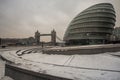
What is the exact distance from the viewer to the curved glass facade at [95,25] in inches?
1912

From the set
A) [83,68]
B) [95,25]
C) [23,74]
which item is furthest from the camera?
[95,25]

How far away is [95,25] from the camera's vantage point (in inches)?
1935

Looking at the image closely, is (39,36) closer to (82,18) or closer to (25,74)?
(82,18)

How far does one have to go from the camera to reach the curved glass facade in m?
48.6

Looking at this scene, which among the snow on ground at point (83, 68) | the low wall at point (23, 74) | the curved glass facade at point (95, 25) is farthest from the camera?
the curved glass facade at point (95, 25)

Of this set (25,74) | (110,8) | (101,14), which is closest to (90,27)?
(101,14)

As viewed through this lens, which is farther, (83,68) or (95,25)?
(95,25)

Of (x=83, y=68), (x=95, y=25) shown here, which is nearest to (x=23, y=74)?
(x=83, y=68)

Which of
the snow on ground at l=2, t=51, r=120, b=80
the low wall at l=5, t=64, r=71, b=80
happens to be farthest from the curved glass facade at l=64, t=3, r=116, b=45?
the low wall at l=5, t=64, r=71, b=80

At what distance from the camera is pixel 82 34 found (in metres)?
50.5

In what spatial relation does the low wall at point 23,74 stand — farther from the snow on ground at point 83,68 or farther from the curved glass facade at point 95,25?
the curved glass facade at point 95,25

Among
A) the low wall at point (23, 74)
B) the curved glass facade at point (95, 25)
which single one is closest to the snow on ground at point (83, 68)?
the low wall at point (23, 74)

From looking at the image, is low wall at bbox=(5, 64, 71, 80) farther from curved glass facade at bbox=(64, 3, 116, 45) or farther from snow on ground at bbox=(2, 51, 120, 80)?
curved glass facade at bbox=(64, 3, 116, 45)

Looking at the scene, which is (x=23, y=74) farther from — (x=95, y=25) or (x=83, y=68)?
(x=95, y=25)
